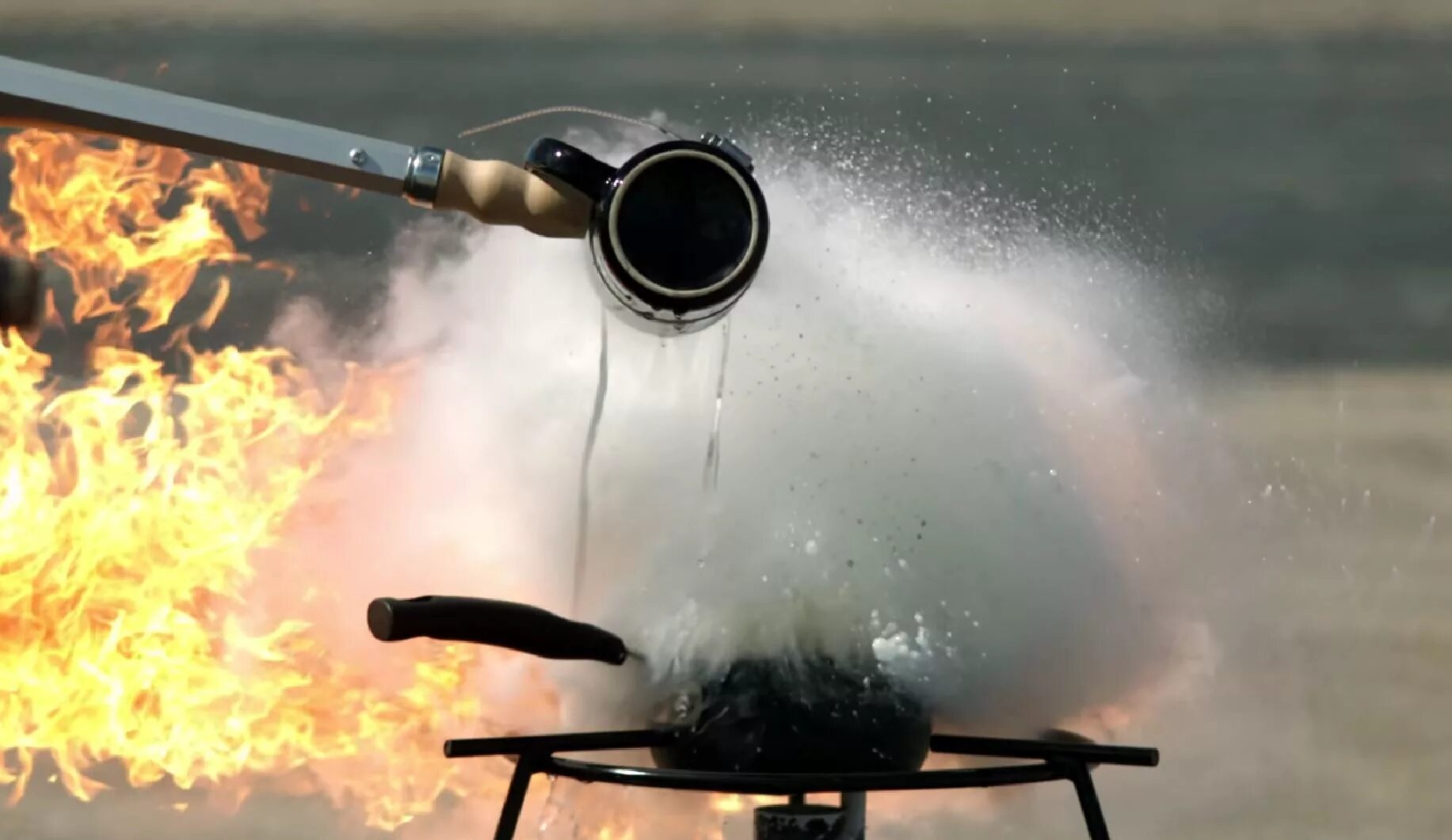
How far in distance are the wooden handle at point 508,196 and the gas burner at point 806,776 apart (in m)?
0.28

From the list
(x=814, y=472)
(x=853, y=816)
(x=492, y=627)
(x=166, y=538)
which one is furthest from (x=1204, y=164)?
(x=166, y=538)

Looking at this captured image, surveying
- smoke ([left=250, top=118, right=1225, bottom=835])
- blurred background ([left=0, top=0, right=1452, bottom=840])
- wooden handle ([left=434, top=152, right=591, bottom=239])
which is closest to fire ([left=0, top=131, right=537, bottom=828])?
smoke ([left=250, top=118, right=1225, bottom=835])

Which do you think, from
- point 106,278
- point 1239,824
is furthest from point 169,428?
point 1239,824

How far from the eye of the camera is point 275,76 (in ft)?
4.13

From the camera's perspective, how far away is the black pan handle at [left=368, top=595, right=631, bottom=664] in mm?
562

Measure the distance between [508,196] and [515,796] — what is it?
326 mm

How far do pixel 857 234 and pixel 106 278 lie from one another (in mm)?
711

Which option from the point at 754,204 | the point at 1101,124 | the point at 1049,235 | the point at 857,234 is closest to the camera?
the point at 754,204

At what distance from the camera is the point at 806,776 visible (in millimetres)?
581

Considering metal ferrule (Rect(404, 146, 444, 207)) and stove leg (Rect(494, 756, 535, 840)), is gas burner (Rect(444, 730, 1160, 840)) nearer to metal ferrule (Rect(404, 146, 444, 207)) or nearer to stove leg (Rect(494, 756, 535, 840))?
stove leg (Rect(494, 756, 535, 840))

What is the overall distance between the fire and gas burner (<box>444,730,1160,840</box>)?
0.25 m

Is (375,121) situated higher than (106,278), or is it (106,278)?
(375,121)

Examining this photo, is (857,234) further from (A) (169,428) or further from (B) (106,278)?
(B) (106,278)

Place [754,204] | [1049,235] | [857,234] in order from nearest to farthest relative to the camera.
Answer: [754,204]
[857,234]
[1049,235]
